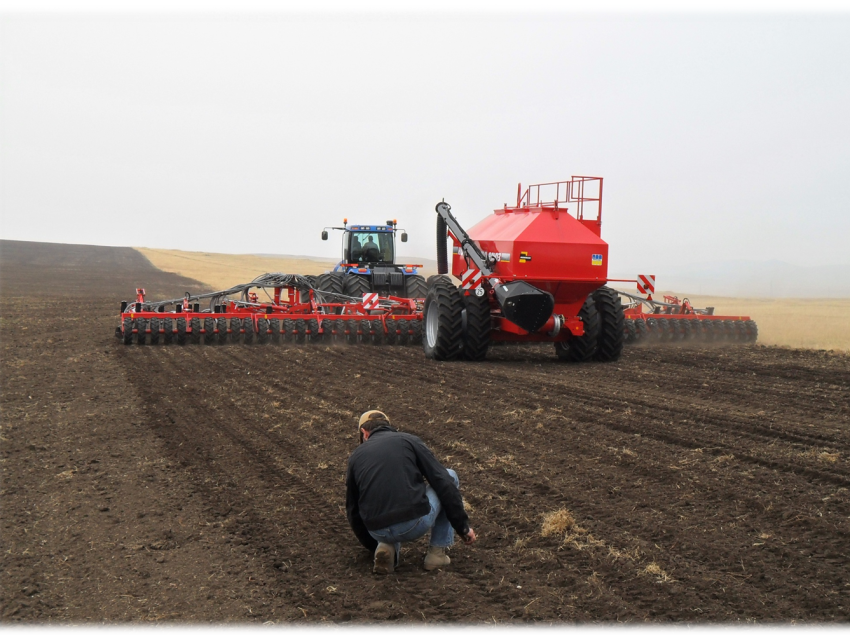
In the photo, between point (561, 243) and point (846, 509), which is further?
point (561, 243)

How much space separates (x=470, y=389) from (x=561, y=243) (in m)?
3.38

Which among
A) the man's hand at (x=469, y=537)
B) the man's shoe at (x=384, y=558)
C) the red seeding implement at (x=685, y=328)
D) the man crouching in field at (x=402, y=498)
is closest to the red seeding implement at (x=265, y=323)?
the red seeding implement at (x=685, y=328)

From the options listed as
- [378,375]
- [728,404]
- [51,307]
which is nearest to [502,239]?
[378,375]

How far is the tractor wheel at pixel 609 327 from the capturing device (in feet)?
44.4

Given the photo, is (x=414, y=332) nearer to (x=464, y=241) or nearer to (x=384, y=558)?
(x=464, y=241)

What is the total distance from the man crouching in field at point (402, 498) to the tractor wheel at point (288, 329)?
11.4 metres

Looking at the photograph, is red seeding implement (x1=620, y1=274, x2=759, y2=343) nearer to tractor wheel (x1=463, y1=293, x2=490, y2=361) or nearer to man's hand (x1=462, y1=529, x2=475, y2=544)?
tractor wheel (x1=463, y1=293, x2=490, y2=361)

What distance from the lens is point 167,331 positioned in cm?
1566

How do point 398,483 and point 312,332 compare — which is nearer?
point 398,483

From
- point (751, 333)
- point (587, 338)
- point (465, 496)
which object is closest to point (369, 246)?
point (587, 338)

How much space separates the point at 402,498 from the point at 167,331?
1195 centimetres

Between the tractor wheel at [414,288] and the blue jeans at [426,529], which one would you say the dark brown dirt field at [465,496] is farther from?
the tractor wheel at [414,288]

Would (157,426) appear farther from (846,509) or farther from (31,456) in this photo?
(846,509)

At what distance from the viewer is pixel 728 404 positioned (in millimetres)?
9430
